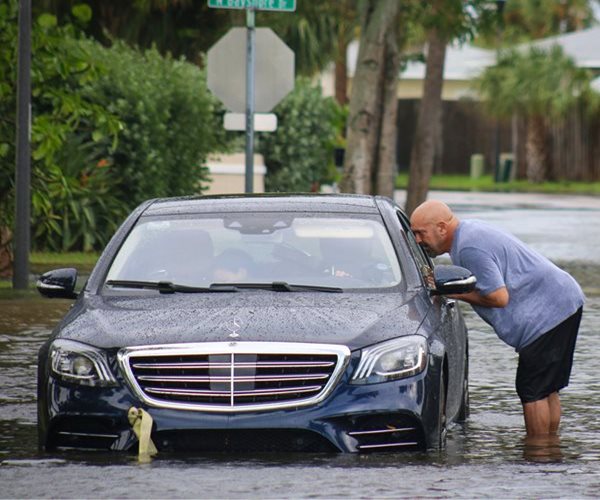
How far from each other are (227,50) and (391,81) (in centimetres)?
943

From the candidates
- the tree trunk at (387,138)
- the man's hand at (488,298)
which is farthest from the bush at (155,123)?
the man's hand at (488,298)

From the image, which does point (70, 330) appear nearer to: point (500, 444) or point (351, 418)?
point (351, 418)

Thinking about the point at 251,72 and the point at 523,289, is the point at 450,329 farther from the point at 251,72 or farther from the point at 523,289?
the point at 251,72

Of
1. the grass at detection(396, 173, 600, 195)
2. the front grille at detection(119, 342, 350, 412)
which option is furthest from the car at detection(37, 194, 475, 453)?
the grass at detection(396, 173, 600, 195)

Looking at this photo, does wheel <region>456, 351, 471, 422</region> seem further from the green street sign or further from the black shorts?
the green street sign

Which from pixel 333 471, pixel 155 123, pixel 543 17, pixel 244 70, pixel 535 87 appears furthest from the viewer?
pixel 543 17

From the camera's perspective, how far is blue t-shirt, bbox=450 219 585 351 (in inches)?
410

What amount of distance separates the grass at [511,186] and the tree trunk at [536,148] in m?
0.38

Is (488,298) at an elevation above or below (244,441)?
above

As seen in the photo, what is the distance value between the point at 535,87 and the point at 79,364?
159 feet

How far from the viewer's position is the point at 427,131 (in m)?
36.0

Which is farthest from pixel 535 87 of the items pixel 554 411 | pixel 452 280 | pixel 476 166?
pixel 452 280

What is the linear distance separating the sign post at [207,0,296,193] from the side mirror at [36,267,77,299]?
9203 millimetres

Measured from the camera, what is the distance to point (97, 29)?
35.2 meters
